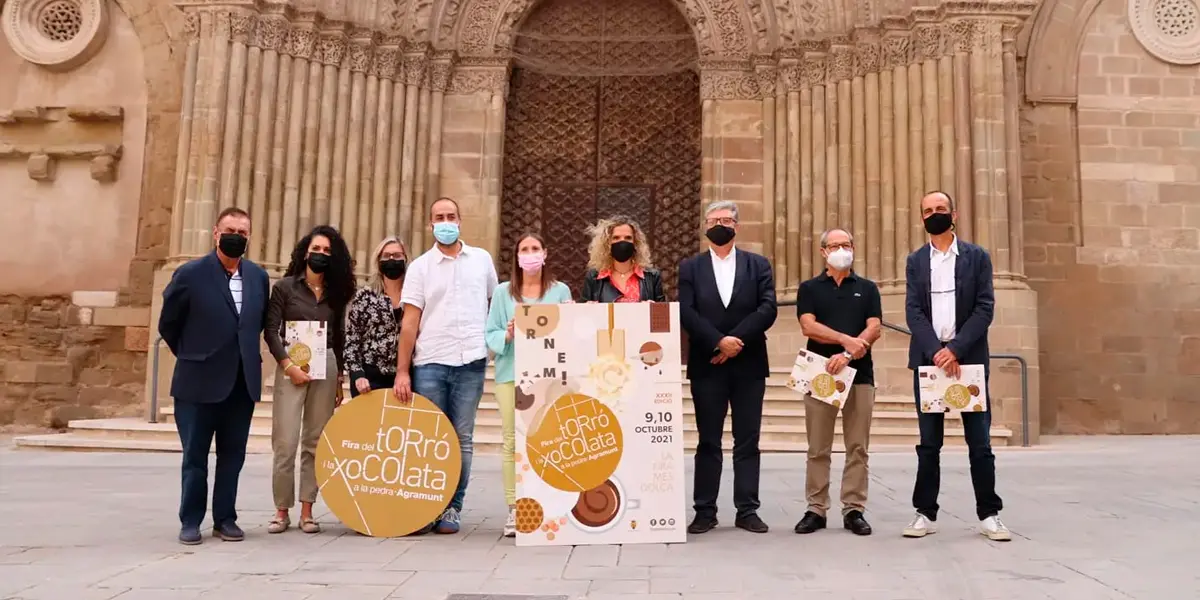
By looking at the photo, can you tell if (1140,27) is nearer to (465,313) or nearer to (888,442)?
(888,442)

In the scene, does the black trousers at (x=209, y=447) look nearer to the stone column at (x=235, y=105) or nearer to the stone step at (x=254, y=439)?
the stone step at (x=254, y=439)

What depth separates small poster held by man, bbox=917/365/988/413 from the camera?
4715 millimetres

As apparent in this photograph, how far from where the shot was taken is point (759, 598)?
→ 3.36 metres

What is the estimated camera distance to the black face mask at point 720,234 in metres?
5.13

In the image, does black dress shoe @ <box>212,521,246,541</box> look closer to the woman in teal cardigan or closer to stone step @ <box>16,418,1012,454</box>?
the woman in teal cardigan

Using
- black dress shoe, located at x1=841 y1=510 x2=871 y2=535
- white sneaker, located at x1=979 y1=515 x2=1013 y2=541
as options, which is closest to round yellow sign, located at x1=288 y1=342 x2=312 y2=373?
black dress shoe, located at x1=841 y1=510 x2=871 y2=535

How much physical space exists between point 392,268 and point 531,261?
829 mm

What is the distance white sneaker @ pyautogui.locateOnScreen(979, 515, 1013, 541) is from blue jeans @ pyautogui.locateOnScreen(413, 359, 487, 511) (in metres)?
2.71

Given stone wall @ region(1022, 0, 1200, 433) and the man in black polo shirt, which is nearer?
the man in black polo shirt

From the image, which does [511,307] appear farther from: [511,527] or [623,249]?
[511,527]

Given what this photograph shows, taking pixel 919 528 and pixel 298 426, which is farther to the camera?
pixel 298 426

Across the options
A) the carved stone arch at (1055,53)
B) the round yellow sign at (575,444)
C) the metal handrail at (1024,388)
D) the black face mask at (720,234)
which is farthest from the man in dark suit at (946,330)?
the carved stone arch at (1055,53)

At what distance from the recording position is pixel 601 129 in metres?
14.0

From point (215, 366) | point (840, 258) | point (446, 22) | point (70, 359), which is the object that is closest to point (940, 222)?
point (840, 258)
